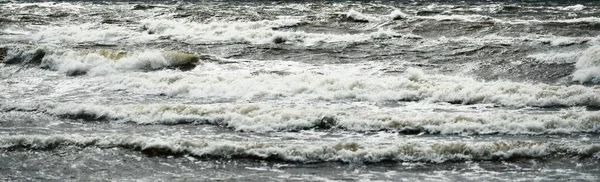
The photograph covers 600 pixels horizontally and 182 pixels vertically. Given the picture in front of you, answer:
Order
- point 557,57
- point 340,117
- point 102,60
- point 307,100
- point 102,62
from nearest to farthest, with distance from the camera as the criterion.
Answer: point 340,117 → point 307,100 → point 557,57 → point 102,62 → point 102,60

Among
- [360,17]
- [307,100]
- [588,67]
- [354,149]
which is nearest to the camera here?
[354,149]

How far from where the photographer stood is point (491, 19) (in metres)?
21.2

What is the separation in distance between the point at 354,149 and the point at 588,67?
6.93 meters

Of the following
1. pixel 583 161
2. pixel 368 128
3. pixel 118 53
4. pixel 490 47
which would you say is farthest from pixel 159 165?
pixel 490 47

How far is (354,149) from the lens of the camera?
29.1 feet

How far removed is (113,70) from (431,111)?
772 cm

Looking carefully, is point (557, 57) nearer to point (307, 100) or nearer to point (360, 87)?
point (360, 87)

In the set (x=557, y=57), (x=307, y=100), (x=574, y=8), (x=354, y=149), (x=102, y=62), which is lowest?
(x=574, y=8)

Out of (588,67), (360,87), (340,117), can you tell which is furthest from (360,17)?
(340,117)

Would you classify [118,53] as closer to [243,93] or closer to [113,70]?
[113,70]

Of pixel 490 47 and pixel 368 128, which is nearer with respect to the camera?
pixel 368 128

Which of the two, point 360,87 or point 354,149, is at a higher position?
point 354,149

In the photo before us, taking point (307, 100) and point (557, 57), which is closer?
point (307, 100)

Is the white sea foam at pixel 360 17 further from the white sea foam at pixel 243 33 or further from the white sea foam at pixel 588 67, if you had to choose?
the white sea foam at pixel 588 67
